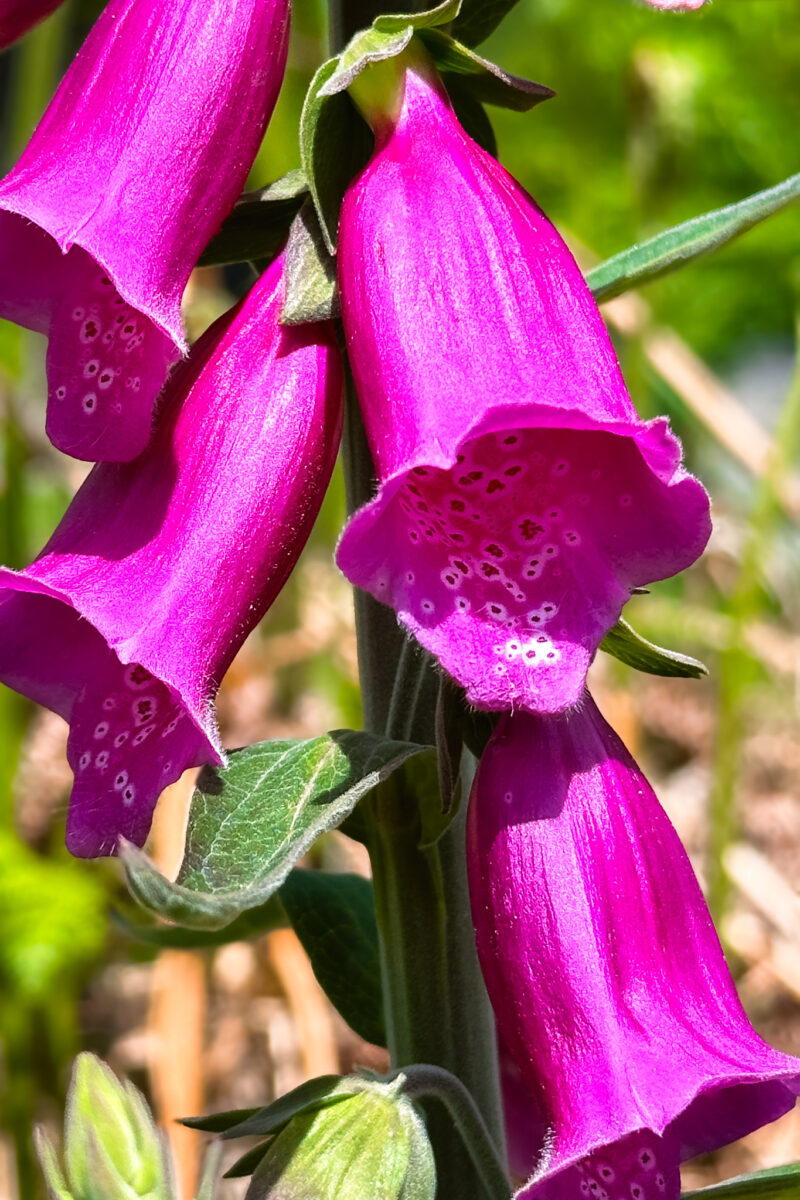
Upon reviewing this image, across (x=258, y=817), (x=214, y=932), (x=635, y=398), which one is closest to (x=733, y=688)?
(x=635, y=398)

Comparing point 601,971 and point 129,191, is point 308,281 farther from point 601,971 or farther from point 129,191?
point 601,971

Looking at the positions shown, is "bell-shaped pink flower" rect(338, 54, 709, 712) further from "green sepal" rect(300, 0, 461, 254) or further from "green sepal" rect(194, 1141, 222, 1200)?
"green sepal" rect(194, 1141, 222, 1200)

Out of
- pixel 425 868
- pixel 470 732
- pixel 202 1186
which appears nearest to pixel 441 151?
pixel 470 732

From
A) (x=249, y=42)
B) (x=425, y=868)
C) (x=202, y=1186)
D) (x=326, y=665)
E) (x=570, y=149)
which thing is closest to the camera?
(x=202, y=1186)

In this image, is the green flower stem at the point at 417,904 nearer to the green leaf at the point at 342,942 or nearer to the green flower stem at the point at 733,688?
the green leaf at the point at 342,942

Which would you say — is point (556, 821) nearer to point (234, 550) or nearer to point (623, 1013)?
point (623, 1013)
